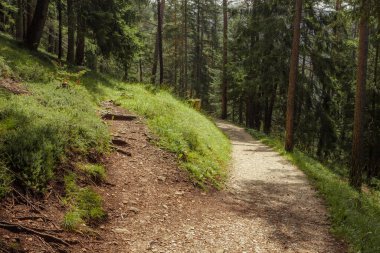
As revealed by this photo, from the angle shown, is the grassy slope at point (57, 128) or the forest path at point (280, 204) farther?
the forest path at point (280, 204)

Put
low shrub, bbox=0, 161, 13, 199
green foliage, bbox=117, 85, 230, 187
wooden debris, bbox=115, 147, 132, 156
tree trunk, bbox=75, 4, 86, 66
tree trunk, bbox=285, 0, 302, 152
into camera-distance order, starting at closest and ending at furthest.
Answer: low shrub, bbox=0, 161, 13, 199 < wooden debris, bbox=115, 147, 132, 156 < green foliage, bbox=117, 85, 230, 187 < tree trunk, bbox=285, 0, 302, 152 < tree trunk, bbox=75, 4, 86, 66

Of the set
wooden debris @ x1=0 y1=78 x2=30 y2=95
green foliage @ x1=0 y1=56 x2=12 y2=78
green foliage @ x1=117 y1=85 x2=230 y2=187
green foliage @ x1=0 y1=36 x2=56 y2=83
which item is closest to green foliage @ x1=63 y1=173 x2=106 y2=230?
green foliage @ x1=117 y1=85 x2=230 y2=187

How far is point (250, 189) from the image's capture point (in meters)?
10.6

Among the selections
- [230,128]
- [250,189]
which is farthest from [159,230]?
[230,128]

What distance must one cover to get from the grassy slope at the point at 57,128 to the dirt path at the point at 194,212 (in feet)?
2.23

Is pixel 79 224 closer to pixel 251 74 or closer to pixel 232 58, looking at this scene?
pixel 251 74

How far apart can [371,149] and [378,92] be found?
4.51 m

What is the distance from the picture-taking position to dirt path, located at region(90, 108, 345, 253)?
20.7 ft

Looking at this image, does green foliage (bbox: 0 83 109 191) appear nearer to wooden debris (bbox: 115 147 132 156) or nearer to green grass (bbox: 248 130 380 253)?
wooden debris (bbox: 115 147 132 156)

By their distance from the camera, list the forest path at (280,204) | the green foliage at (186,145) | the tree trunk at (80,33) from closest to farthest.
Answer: the forest path at (280,204) → the green foliage at (186,145) → the tree trunk at (80,33)

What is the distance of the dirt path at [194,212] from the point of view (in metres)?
6.30

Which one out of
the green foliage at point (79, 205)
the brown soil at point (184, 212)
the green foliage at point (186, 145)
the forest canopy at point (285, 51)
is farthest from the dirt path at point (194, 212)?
the forest canopy at point (285, 51)

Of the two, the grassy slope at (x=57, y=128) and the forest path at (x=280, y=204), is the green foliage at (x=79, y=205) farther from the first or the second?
the forest path at (x=280, y=204)

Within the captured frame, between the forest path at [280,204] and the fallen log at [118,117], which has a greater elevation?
the fallen log at [118,117]
